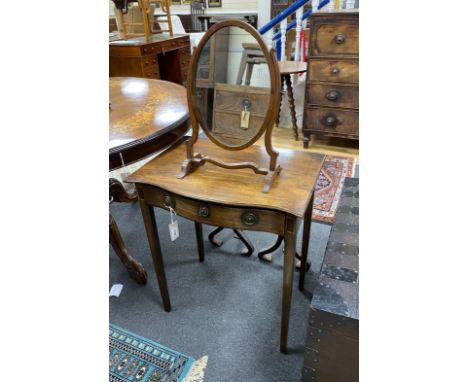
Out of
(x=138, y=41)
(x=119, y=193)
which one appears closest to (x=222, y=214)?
(x=119, y=193)

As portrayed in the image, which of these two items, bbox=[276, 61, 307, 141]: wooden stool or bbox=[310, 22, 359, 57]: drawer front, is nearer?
bbox=[310, 22, 359, 57]: drawer front

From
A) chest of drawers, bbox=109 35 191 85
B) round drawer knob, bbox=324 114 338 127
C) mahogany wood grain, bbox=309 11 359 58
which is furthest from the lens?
chest of drawers, bbox=109 35 191 85

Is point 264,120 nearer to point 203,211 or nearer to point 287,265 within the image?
point 203,211

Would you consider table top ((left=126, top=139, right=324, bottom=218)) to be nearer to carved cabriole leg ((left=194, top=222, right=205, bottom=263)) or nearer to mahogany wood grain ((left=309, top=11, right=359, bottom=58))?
carved cabriole leg ((left=194, top=222, right=205, bottom=263))

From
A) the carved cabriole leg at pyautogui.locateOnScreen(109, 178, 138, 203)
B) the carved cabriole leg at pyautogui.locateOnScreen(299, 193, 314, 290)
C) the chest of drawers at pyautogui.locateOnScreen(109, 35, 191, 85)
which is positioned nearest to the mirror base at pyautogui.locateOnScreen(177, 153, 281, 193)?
the carved cabriole leg at pyautogui.locateOnScreen(299, 193, 314, 290)

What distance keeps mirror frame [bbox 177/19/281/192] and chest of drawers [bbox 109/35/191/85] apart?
2.73 m

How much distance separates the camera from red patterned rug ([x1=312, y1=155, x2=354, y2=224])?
6.82 ft

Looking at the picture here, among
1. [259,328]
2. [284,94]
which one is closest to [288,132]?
[284,94]

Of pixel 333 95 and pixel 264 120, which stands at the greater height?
pixel 333 95

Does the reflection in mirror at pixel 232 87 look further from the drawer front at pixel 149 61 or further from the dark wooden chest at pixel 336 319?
the drawer front at pixel 149 61

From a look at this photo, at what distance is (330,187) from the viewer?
2359mm

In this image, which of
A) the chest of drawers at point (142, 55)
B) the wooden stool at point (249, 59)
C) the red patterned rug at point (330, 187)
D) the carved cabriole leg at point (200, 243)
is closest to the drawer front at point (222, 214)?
the wooden stool at point (249, 59)

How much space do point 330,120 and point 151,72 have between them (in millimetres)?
2129

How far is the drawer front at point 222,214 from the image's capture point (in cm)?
94
